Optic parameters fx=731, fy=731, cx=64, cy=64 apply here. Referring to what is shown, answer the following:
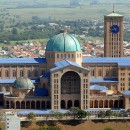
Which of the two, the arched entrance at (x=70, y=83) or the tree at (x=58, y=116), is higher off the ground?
the arched entrance at (x=70, y=83)

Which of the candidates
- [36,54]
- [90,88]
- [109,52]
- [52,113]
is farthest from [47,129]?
[36,54]

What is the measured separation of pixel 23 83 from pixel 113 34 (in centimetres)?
2888

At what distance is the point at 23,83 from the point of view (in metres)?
111

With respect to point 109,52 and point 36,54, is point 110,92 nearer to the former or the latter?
point 109,52

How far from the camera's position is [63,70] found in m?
→ 109

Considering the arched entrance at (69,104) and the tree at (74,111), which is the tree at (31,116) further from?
the arched entrance at (69,104)

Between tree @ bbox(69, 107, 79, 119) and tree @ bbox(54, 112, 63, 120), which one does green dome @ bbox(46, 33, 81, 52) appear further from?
tree @ bbox(54, 112, 63, 120)

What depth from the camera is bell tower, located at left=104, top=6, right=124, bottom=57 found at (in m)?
133

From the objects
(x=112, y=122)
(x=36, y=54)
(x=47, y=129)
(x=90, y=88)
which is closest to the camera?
(x=47, y=129)

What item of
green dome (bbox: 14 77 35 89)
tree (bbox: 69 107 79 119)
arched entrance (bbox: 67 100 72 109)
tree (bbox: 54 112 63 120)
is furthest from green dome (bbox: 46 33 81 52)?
tree (bbox: 54 112 63 120)

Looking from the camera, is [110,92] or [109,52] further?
[109,52]

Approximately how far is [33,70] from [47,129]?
76.5ft

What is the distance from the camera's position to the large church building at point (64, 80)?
110062mm

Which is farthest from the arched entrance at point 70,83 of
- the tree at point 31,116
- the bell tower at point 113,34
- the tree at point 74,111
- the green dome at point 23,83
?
the bell tower at point 113,34
